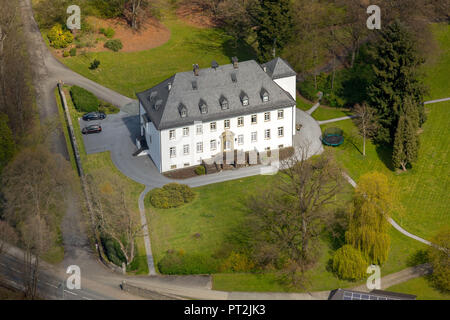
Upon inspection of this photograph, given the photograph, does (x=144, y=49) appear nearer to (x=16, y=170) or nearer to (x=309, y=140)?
(x=309, y=140)

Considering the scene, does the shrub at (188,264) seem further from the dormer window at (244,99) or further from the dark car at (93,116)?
the dark car at (93,116)

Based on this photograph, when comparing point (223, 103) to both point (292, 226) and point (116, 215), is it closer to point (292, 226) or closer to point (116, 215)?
point (292, 226)

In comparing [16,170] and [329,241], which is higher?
[16,170]

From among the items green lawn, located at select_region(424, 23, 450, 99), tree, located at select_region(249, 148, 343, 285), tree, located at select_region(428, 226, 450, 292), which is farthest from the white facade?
tree, located at select_region(428, 226, 450, 292)

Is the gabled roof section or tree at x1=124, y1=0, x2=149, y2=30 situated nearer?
the gabled roof section

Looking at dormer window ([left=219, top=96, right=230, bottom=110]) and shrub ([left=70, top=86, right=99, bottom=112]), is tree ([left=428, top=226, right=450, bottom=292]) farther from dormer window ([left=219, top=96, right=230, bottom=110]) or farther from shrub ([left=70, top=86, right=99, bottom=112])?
shrub ([left=70, top=86, right=99, bottom=112])

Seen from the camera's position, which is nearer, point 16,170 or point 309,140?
point 16,170

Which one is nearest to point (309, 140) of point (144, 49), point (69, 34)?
point (144, 49)
